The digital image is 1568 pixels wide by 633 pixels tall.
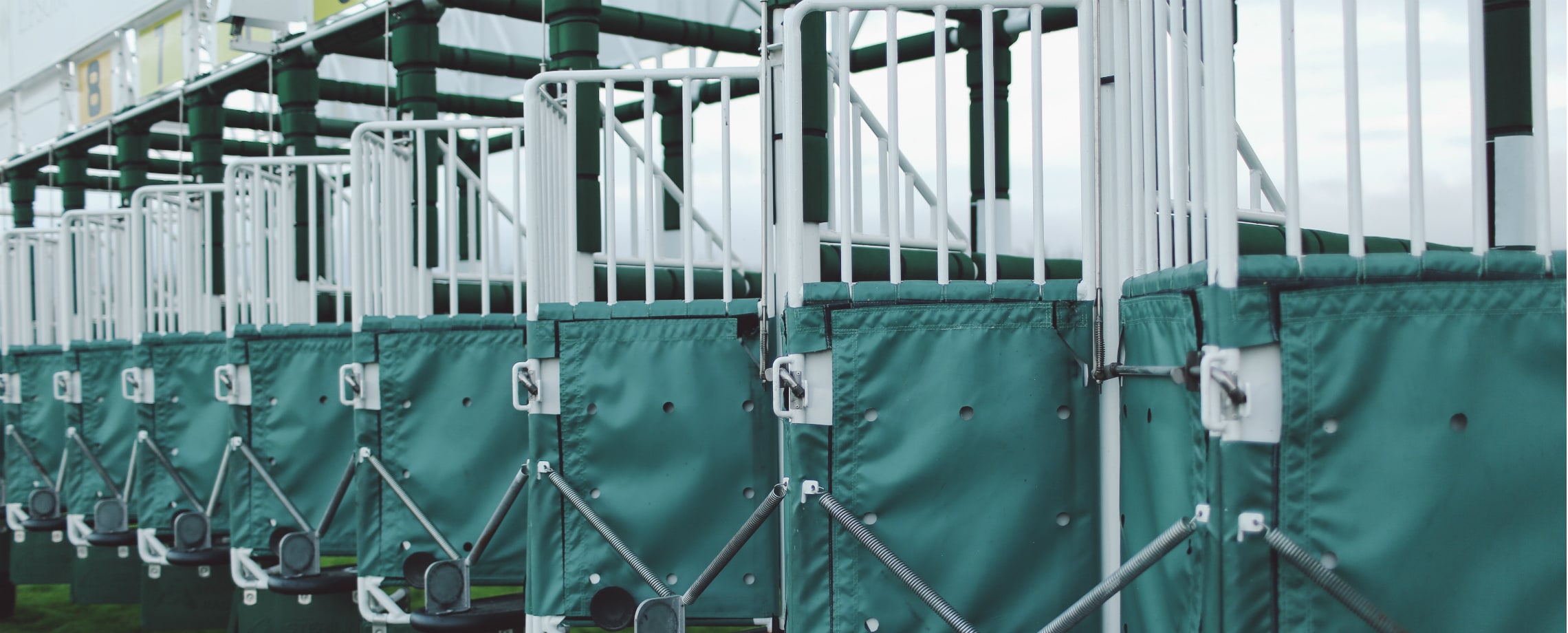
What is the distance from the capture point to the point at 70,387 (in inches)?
249

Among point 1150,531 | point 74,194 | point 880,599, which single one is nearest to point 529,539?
point 880,599

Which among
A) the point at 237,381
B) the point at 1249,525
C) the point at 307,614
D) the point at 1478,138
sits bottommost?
the point at 307,614

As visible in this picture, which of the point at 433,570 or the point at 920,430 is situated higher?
the point at 920,430

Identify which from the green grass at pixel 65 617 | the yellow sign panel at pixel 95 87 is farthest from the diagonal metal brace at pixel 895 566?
the yellow sign panel at pixel 95 87

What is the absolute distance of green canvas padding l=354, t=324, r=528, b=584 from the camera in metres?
4.13

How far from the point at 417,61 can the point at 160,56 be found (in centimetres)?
365

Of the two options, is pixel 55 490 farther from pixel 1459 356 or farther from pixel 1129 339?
pixel 1459 356

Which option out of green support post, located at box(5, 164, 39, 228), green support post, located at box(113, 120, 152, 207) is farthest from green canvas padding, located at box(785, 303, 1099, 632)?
green support post, located at box(5, 164, 39, 228)

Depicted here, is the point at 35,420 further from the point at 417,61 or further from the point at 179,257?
the point at 417,61

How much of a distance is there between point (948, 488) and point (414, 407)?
2.25 meters

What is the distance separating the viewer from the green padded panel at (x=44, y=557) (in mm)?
6449

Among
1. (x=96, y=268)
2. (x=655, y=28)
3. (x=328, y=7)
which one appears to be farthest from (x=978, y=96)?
(x=96, y=268)

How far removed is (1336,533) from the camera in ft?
6.48

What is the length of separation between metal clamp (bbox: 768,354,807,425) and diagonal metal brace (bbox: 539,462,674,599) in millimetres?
849
